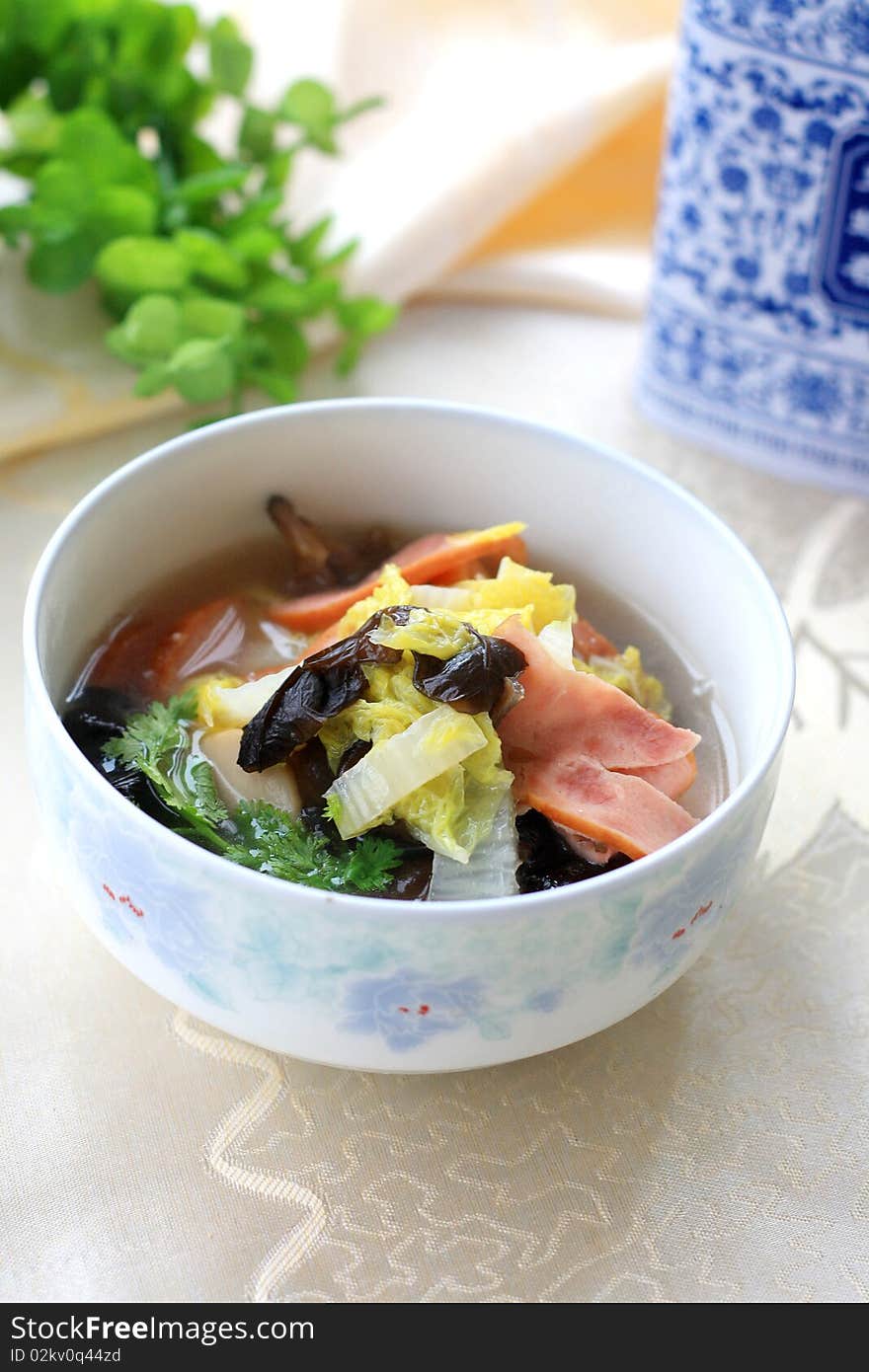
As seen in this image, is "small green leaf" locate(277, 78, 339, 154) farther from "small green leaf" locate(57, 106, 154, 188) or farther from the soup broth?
the soup broth

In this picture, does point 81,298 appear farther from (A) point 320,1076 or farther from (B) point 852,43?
(A) point 320,1076

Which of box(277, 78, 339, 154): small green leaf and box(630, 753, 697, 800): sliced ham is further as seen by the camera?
box(277, 78, 339, 154): small green leaf

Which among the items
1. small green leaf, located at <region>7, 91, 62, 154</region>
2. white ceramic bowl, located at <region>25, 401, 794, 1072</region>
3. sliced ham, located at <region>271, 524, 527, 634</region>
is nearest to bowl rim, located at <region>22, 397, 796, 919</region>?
white ceramic bowl, located at <region>25, 401, 794, 1072</region>

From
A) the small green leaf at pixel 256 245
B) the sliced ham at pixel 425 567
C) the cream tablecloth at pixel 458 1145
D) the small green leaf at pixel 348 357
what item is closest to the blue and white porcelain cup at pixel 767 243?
the small green leaf at pixel 348 357

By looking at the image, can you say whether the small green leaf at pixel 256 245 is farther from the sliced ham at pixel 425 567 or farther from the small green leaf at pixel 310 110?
the sliced ham at pixel 425 567
